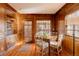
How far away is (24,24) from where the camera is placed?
5.31 metres

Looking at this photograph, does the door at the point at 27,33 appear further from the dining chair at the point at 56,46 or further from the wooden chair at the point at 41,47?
the dining chair at the point at 56,46

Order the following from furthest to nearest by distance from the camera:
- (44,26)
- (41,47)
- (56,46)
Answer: (44,26) → (41,47) → (56,46)

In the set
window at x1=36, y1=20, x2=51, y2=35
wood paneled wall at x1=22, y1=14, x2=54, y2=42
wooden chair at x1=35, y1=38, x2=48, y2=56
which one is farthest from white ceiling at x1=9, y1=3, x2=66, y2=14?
wooden chair at x1=35, y1=38, x2=48, y2=56

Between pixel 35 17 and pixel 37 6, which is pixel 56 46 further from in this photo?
pixel 35 17

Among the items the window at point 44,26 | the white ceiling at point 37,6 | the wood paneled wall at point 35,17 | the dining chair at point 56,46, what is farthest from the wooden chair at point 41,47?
the wood paneled wall at point 35,17

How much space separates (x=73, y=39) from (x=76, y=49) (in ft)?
0.98

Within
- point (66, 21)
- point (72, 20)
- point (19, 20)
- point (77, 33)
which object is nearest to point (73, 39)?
point (77, 33)

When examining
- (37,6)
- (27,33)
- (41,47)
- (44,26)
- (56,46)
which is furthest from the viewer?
(27,33)

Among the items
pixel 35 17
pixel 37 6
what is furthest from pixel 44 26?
pixel 35 17

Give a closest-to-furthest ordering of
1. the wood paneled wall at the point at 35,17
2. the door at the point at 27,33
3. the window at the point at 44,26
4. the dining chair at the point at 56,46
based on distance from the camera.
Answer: the dining chair at the point at 56,46 < the window at the point at 44,26 < the door at the point at 27,33 < the wood paneled wall at the point at 35,17

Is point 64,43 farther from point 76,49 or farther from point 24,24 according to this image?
point 24,24

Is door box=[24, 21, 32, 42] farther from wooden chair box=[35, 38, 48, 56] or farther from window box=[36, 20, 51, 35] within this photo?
wooden chair box=[35, 38, 48, 56]

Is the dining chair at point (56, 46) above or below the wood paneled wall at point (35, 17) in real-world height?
below

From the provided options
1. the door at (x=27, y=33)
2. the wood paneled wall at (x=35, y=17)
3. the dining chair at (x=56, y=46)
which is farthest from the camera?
the wood paneled wall at (x=35, y=17)
